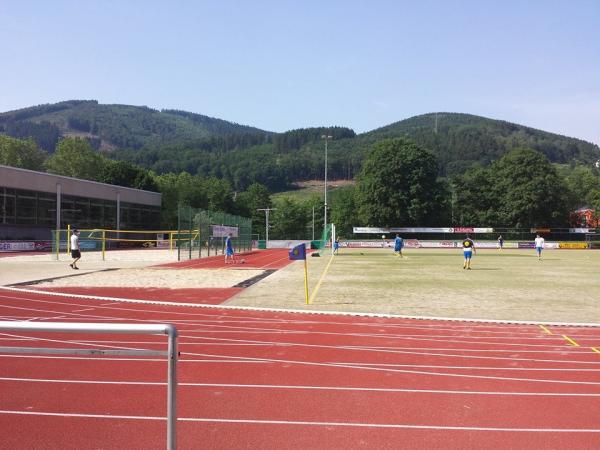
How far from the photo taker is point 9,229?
168 ft

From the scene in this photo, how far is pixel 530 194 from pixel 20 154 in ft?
262

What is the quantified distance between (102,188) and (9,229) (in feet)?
50.8

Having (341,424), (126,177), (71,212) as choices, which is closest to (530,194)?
(126,177)

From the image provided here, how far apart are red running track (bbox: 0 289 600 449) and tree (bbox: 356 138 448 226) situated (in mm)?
69127

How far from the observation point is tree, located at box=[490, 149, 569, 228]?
259 ft

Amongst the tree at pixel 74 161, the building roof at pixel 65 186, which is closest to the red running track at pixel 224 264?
the building roof at pixel 65 186

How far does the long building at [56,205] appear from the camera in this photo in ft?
168

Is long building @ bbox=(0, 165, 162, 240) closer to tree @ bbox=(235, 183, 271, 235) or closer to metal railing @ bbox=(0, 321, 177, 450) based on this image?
tree @ bbox=(235, 183, 271, 235)

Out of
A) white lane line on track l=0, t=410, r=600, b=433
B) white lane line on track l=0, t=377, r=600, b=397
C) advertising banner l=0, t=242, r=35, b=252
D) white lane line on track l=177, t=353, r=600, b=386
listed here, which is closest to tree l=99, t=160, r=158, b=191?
advertising banner l=0, t=242, r=35, b=252

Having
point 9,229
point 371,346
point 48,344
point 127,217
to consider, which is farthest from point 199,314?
point 127,217

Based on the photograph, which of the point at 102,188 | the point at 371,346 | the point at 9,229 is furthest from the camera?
the point at 102,188

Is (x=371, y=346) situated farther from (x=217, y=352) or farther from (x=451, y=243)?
(x=451, y=243)

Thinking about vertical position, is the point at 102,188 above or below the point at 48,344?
above

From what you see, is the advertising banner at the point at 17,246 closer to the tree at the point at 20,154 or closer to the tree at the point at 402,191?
the tree at the point at 20,154
